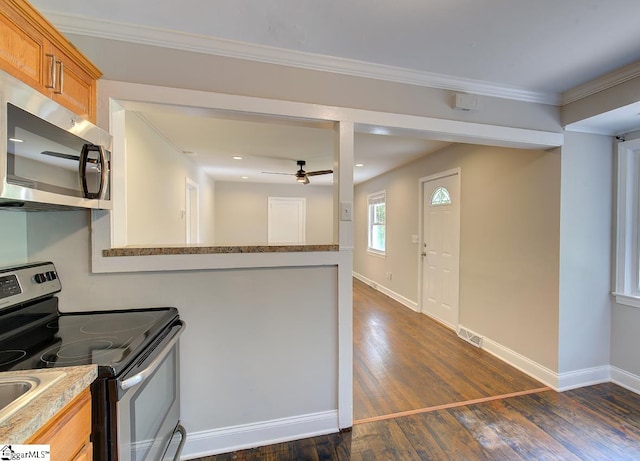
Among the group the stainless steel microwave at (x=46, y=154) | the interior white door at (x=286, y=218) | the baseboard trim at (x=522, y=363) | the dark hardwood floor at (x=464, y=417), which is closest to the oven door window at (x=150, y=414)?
the dark hardwood floor at (x=464, y=417)

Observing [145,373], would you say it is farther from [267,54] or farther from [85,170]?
[267,54]

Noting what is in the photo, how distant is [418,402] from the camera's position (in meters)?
2.22

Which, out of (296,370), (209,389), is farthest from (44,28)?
(296,370)

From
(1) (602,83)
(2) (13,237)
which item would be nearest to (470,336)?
(1) (602,83)

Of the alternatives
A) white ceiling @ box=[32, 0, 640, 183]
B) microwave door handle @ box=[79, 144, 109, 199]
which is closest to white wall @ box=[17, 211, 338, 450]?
microwave door handle @ box=[79, 144, 109, 199]

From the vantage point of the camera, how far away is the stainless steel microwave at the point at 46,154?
86 cm

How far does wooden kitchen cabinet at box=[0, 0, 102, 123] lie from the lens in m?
0.98

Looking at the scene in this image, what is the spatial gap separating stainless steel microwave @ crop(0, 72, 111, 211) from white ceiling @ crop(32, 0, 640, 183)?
2.32 ft

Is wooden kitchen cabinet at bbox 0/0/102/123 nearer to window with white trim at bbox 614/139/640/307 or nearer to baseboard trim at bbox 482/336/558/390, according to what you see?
baseboard trim at bbox 482/336/558/390

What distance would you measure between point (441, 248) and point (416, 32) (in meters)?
3.04

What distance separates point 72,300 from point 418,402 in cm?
247

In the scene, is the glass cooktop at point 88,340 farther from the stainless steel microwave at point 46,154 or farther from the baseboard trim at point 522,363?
the baseboard trim at point 522,363

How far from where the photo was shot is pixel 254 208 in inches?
284

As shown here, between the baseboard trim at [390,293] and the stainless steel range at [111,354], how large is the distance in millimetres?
3834
